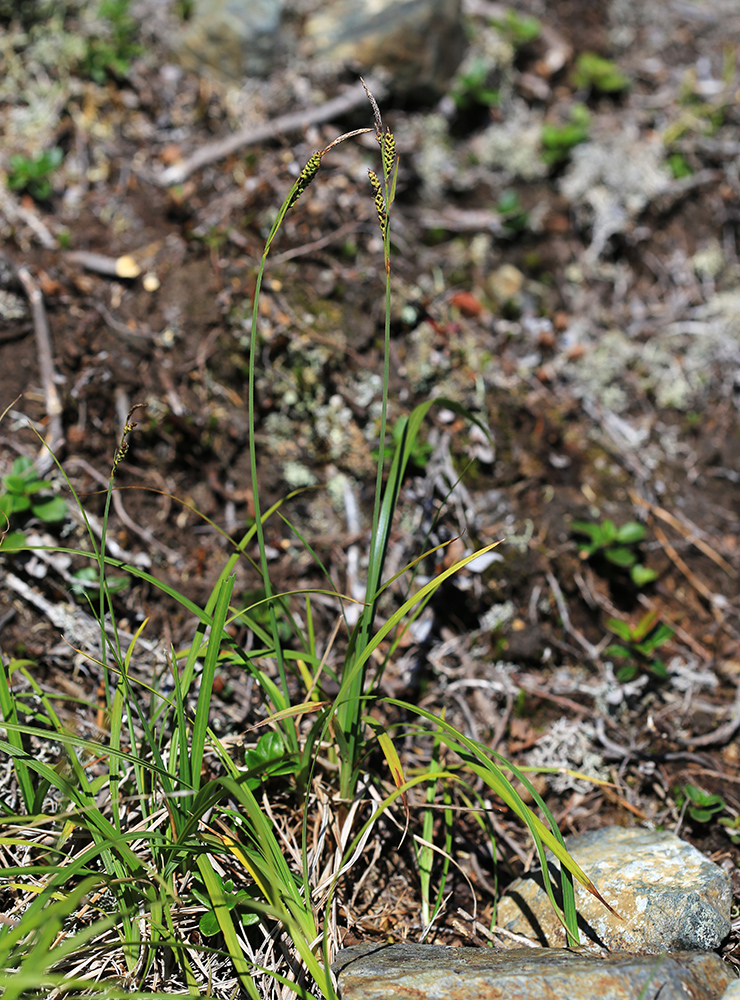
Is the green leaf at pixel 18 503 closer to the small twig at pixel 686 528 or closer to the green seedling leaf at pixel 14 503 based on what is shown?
the green seedling leaf at pixel 14 503

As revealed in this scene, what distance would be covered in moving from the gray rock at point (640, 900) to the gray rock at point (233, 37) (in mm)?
3903

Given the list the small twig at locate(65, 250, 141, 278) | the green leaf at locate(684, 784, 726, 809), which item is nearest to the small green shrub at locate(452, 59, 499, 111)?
the small twig at locate(65, 250, 141, 278)

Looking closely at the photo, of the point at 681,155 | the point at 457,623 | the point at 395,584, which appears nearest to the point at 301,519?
the point at 395,584

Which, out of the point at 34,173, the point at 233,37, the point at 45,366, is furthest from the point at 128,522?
the point at 233,37

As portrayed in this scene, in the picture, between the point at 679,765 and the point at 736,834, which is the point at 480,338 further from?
the point at 736,834

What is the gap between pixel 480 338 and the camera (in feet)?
10.5

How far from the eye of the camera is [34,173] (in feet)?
9.75

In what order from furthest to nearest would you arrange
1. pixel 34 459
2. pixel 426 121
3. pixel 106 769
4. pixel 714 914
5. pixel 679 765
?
1. pixel 426 121
2. pixel 34 459
3. pixel 679 765
4. pixel 106 769
5. pixel 714 914

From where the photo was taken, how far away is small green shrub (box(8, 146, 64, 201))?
297 cm

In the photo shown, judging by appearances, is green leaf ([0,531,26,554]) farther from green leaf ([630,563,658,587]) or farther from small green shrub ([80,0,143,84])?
small green shrub ([80,0,143,84])

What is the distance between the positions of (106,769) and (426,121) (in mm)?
3645

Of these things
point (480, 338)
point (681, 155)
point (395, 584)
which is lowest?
point (395, 584)

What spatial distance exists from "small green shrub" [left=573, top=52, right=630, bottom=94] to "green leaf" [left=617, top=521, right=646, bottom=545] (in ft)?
9.66

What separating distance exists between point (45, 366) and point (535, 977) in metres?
2.52
